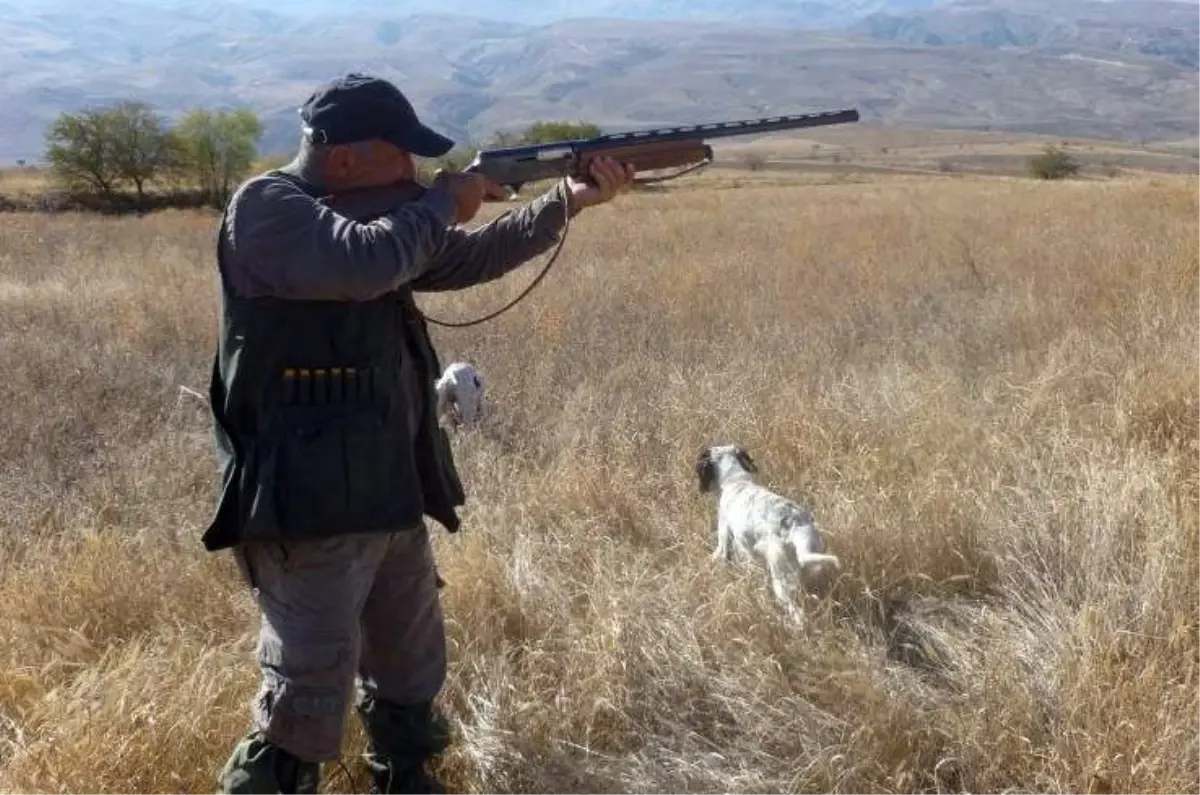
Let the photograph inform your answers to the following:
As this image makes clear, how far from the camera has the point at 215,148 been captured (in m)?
40.3

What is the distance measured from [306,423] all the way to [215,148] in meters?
41.7

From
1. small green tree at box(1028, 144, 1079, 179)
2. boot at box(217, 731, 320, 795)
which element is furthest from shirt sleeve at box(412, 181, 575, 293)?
small green tree at box(1028, 144, 1079, 179)

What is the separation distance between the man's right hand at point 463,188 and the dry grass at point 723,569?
51.2 inches

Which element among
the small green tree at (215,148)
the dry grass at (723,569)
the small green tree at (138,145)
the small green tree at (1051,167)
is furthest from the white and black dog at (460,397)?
the small green tree at (1051,167)

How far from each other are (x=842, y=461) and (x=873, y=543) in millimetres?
840

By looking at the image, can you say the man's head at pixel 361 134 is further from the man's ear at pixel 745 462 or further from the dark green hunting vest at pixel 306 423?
the man's ear at pixel 745 462

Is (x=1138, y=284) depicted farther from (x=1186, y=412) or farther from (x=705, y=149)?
(x=705, y=149)

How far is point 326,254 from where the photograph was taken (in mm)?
2160

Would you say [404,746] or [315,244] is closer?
[315,244]

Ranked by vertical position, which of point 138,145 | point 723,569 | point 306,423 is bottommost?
point 138,145

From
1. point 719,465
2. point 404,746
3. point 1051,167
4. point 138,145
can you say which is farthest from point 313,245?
point 1051,167

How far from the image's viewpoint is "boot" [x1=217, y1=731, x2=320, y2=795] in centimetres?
234

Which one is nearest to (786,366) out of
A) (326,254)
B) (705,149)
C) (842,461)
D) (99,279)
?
(842,461)

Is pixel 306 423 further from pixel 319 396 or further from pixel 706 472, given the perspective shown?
pixel 706 472
